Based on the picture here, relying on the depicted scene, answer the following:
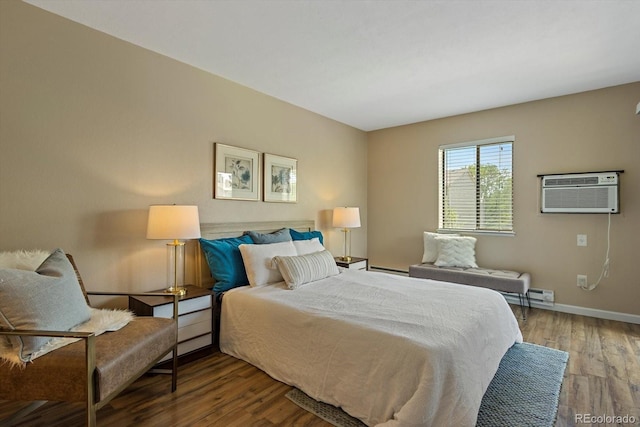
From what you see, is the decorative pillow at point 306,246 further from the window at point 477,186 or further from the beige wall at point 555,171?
the window at point 477,186

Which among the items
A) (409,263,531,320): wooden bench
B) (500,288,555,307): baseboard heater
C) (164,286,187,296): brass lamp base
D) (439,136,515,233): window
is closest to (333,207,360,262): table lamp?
(409,263,531,320): wooden bench

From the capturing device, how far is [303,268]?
2.97m

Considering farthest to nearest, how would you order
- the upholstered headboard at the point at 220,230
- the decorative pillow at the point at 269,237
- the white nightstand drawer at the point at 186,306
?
the decorative pillow at the point at 269,237, the upholstered headboard at the point at 220,230, the white nightstand drawer at the point at 186,306

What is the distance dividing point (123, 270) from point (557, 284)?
185 inches

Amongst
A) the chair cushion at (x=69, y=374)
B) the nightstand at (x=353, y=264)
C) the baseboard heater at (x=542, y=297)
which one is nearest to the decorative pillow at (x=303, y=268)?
the nightstand at (x=353, y=264)

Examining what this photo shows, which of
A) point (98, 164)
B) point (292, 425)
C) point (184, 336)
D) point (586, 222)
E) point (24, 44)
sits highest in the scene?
point (24, 44)

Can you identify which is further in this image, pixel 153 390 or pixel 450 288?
pixel 450 288

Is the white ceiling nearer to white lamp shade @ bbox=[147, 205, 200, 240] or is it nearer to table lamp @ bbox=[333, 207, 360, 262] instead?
white lamp shade @ bbox=[147, 205, 200, 240]

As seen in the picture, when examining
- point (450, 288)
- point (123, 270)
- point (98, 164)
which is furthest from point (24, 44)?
point (450, 288)

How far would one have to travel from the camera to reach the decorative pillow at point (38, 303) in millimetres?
1555

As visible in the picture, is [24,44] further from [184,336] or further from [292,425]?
[292,425]

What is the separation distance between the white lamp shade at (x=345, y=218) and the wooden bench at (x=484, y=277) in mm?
1037

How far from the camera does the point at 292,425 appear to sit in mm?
1851

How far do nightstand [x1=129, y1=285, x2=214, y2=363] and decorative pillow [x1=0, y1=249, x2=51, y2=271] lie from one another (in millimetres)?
655
